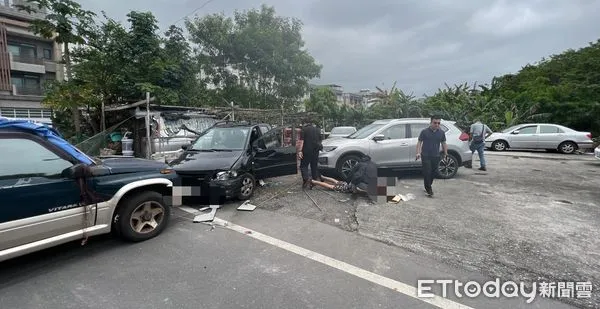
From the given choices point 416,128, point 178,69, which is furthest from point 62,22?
point 416,128

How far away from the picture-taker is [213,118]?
1312 cm

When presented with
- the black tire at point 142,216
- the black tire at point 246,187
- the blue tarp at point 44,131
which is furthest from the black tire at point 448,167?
the blue tarp at point 44,131

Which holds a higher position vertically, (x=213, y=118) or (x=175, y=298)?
(x=213, y=118)

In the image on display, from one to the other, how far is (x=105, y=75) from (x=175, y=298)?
1277cm

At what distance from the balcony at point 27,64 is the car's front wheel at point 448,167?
3347 cm

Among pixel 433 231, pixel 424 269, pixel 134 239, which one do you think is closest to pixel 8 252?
pixel 134 239

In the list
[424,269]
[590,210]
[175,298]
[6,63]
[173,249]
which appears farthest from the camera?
[6,63]

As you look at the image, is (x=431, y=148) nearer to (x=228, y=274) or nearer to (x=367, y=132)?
(x=367, y=132)

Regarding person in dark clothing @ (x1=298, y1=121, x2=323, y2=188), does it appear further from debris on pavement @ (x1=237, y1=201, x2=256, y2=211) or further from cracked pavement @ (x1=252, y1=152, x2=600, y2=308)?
debris on pavement @ (x1=237, y1=201, x2=256, y2=211)

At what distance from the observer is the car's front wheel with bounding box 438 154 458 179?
800cm

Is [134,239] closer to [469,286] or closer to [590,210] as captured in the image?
[469,286]

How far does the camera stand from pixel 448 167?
317 inches

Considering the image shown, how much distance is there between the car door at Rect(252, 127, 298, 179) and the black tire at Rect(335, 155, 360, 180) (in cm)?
108

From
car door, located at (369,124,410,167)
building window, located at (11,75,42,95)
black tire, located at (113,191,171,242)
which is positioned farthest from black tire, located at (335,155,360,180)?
building window, located at (11,75,42,95)
